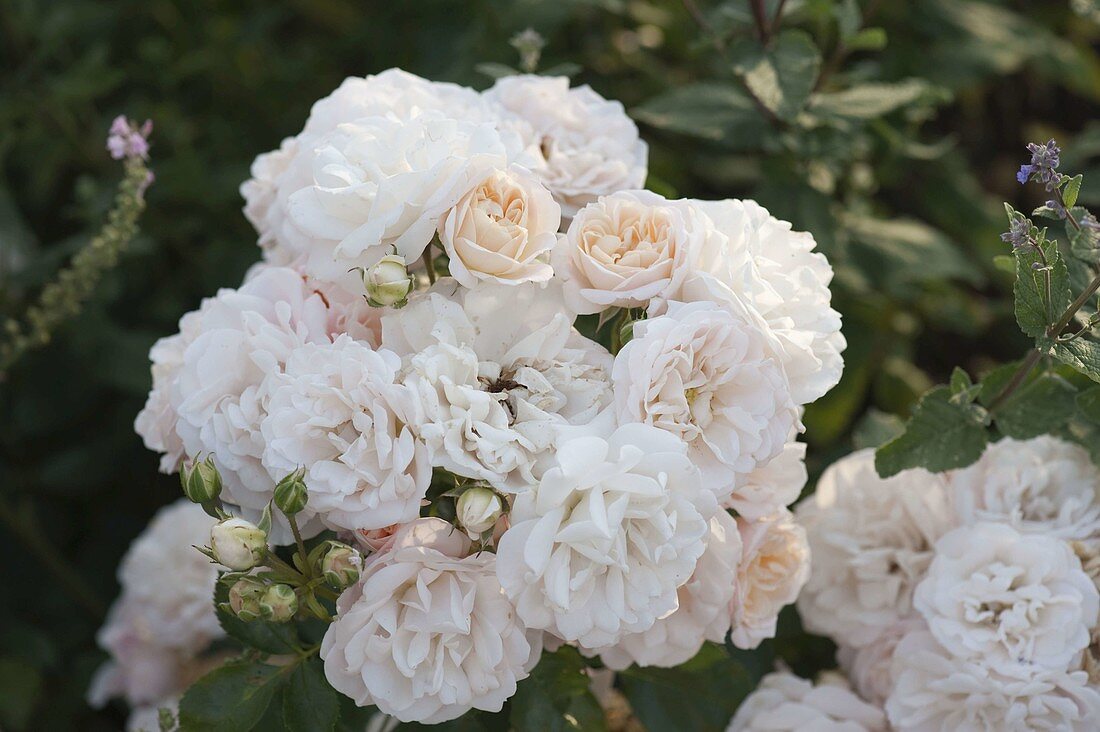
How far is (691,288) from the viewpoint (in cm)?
104

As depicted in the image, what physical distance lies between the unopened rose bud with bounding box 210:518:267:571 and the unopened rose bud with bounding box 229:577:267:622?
2 cm

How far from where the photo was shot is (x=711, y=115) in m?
1.62

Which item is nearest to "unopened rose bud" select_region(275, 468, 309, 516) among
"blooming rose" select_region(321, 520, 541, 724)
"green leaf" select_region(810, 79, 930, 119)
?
"blooming rose" select_region(321, 520, 541, 724)

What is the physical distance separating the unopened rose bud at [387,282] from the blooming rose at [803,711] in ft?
2.24

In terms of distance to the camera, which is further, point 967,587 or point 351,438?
point 967,587

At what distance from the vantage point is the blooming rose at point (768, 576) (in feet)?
3.80

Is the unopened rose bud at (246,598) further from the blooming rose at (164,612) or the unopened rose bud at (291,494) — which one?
the blooming rose at (164,612)

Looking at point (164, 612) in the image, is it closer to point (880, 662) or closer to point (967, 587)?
point (880, 662)

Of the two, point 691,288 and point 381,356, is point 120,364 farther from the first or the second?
point 691,288

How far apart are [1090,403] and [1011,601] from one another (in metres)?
0.24

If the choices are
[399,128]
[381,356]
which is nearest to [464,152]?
[399,128]

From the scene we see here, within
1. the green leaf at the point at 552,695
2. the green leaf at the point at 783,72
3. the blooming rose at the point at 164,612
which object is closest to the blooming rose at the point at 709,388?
the green leaf at the point at 552,695

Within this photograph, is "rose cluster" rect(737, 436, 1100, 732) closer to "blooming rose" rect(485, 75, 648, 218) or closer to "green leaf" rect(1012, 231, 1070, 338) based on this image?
"green leaf" rect(1012, 231, 1070, 338)

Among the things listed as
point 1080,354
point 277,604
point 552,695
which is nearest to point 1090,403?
point 1080,354
